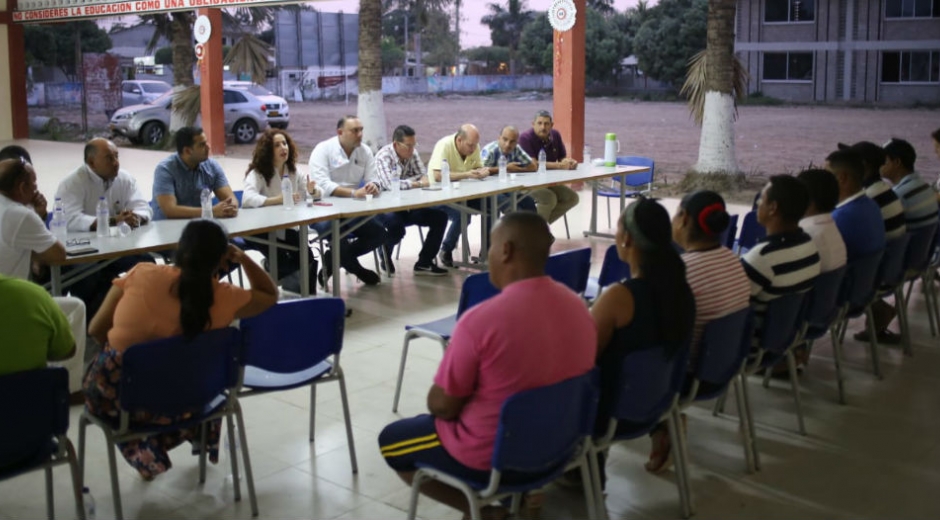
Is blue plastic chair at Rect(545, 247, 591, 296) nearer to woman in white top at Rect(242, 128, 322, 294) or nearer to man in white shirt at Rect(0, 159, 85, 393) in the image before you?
man in white shirt at Rect(0, 159, 85, 393)

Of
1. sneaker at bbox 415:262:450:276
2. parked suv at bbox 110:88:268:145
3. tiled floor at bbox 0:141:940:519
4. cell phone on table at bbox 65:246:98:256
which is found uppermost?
parked suv at bbox 110:88:268:145

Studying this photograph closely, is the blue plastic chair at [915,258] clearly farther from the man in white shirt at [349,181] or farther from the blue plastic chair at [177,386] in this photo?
the blue plastic chair at [177,386]

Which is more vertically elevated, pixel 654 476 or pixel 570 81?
pixel 570 81

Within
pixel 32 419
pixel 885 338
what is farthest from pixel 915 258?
pixel 32 419

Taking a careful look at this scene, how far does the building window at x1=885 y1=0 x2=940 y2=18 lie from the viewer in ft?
36.2

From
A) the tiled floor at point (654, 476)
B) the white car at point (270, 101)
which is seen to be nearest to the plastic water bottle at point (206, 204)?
the tiled floor at point (654, 476)

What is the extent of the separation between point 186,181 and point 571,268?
9.03 ft

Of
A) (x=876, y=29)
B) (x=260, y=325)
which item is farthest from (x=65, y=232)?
(x=876, y=29)

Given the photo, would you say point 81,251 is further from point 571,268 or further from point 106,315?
point 571,268

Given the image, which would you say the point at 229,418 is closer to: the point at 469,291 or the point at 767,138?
the point at 469,291

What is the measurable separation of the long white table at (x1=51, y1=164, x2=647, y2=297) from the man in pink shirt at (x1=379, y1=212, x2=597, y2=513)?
2.85m

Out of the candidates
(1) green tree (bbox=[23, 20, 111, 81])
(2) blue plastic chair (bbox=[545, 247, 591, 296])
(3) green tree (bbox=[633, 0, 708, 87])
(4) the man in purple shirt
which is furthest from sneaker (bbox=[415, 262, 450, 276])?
(1) green tree (bbox=[23, 20, 111, 81])

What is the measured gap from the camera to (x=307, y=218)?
20.2 ft

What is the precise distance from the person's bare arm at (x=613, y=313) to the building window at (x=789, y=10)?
9.83 metres
